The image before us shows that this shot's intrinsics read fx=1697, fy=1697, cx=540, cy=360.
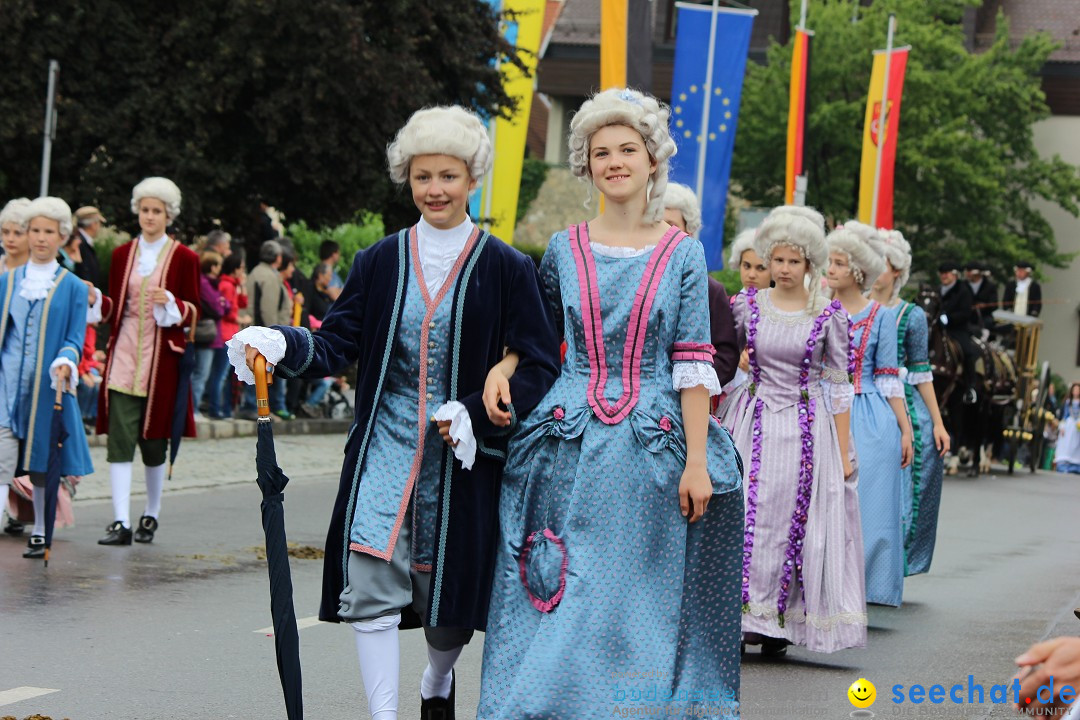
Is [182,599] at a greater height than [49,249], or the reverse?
[49,249]

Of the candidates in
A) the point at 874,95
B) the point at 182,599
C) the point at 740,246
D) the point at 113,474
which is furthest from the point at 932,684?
the point at 874,95

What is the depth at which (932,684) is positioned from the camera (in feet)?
22.2

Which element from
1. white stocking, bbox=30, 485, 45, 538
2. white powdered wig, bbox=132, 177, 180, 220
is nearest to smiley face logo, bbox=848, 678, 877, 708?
white stocking, bbox=30, 485, 45, 538

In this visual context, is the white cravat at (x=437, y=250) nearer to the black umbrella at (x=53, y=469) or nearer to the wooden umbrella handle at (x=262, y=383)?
the wooden umbrella handle at (x=262, y=383)

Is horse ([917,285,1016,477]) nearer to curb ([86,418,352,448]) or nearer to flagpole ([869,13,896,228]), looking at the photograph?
flagpole ([869,13,896,228])

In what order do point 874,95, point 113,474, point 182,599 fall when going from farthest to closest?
point 874,95
point 113,474
point 182,599

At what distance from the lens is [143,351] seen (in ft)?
30.9

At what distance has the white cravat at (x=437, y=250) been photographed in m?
4.89

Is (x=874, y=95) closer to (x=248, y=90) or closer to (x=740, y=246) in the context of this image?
(x=248, y=90)

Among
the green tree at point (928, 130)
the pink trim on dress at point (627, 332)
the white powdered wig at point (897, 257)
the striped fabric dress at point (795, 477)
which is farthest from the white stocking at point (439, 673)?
the green tree at point (928, 130)

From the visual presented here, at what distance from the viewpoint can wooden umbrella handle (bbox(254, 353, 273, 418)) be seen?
4465 millimetres

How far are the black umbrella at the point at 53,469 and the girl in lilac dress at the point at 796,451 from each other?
3410 mm

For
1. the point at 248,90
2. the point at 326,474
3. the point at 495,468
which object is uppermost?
the point at 248,90

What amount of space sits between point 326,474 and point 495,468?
9.52 metres
